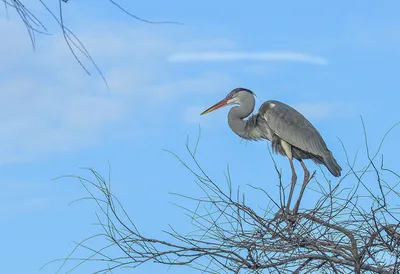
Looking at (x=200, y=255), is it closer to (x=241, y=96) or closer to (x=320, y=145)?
(x=320, y=145)

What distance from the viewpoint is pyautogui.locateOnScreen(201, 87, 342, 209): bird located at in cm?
873

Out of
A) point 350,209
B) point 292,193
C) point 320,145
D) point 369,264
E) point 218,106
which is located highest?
point 218,106

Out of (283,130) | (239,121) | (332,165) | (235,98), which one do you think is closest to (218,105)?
(235,98)

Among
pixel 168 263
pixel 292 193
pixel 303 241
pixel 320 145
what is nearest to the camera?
pixel 168 263

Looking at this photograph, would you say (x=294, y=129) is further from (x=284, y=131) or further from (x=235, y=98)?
(x=235, y=98)

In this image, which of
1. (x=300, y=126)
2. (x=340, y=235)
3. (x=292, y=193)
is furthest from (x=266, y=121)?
(x=340, y=235)

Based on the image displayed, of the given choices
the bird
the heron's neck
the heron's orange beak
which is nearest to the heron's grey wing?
the bird

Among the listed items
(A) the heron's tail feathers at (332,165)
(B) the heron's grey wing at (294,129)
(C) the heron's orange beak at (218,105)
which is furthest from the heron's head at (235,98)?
(A) the heron's tail feathers at (332,165)

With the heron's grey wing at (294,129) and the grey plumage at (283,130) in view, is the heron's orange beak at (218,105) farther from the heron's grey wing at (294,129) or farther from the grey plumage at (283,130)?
the heron's grey wing at (294,129)

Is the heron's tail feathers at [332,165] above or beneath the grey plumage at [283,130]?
beneath

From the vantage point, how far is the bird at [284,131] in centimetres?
873

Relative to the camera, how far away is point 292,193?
8.08 metres

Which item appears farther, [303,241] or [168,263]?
[303,241]

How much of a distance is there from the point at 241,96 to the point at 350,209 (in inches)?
207
